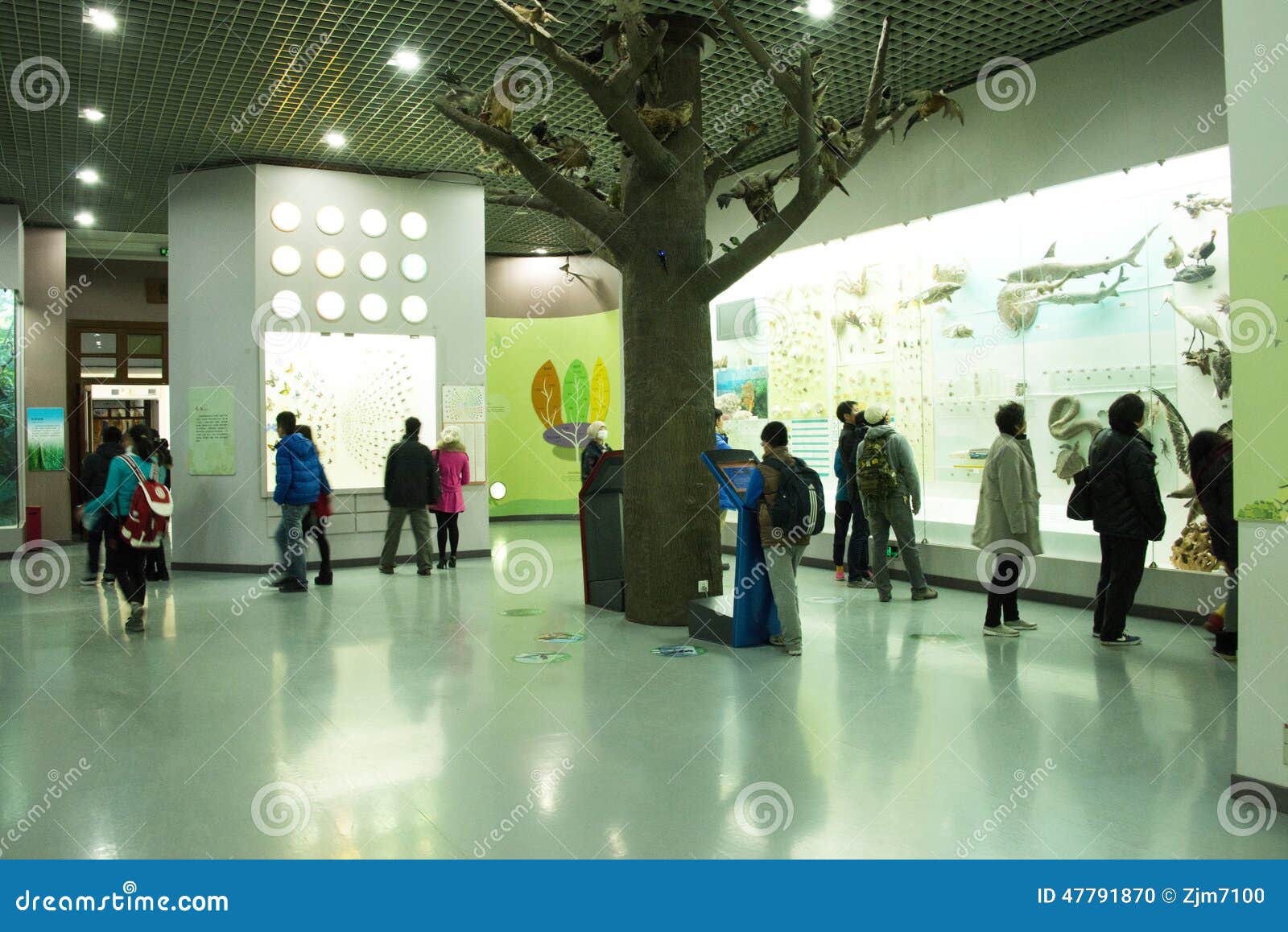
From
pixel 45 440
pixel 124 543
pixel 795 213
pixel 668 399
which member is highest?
pixel 795 213

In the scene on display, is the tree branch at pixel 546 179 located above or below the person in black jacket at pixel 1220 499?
above

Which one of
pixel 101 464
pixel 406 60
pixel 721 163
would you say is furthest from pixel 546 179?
pixel 101 464

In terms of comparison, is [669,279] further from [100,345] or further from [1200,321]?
[100,345]

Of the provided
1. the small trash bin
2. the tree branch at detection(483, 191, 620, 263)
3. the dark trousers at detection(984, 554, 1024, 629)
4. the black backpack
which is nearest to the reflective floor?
the dark trousers at detection(984, 554, 1024, 629)

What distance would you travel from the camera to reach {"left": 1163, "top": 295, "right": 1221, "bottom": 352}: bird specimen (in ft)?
23.2

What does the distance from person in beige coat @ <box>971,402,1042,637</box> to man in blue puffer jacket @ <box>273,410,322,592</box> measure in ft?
19.6

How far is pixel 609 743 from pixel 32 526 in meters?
12.2

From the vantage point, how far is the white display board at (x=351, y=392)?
10836mm

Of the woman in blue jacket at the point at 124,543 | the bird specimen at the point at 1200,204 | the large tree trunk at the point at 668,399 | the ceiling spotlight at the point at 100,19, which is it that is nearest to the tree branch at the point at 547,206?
the large tree trunk at the point at 668,399

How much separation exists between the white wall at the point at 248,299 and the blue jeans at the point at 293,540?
1502mm

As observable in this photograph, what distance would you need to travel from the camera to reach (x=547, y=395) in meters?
17.3

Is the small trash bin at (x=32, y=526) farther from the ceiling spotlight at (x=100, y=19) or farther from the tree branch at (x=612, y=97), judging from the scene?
the tree branch at (x=612, y=97)

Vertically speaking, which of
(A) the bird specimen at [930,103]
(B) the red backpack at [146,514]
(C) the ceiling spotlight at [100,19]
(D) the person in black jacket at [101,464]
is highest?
(C) the ceiling spotlight at [100,19]

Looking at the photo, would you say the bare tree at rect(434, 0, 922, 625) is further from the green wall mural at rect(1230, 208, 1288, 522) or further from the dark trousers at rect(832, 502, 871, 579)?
the green wall mural at rect(1230, 208, 1288, 522)
